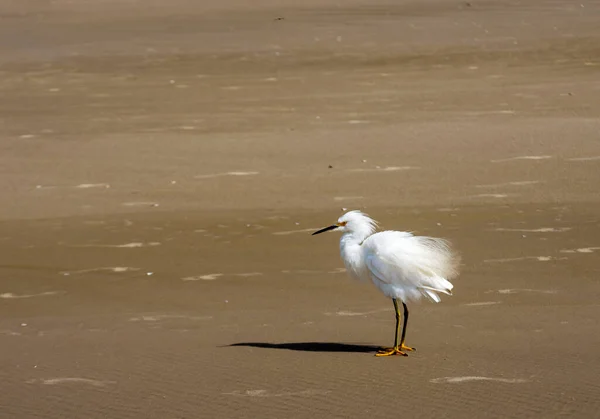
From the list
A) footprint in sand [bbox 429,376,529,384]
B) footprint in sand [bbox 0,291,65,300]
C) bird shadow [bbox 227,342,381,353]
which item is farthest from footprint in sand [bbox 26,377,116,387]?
footprint in sand [bbox 0,291,65,300]

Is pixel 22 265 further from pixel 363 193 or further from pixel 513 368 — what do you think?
pixel 513 368

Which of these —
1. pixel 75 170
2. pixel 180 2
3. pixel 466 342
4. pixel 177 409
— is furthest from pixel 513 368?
pixel 180 2

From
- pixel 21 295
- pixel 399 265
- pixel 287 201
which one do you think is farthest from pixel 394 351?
pixel 287 201

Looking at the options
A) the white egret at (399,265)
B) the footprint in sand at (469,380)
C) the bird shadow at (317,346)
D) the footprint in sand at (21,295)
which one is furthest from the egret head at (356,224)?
the footprint in sand at (21,295)

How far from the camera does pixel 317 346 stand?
27.3ft

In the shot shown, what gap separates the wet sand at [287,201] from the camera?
24.7 feet

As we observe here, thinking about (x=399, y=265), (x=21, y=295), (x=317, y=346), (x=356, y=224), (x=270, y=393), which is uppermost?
(x=356, y=224)

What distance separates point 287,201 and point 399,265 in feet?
18.4

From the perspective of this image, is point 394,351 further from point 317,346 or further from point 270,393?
point 270,393

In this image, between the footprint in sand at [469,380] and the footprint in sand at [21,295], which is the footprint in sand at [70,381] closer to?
the footprint in sand at [469,380]

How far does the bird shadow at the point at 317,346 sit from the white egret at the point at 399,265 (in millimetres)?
202

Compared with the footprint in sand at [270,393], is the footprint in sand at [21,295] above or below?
below

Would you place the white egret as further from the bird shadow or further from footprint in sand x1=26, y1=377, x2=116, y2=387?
footprint in sand x1=26, y1=377, x2=116, y2=387

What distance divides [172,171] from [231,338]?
634cm
